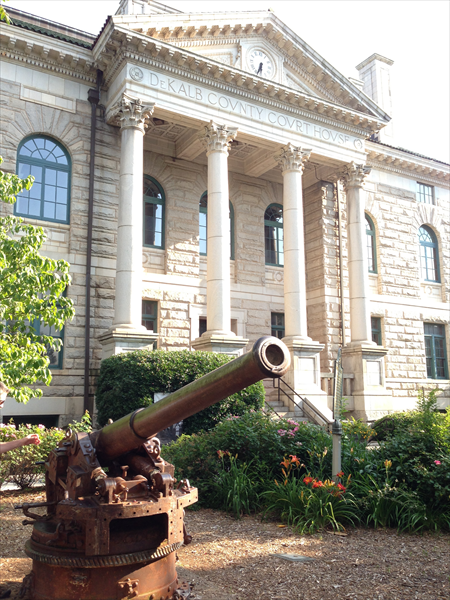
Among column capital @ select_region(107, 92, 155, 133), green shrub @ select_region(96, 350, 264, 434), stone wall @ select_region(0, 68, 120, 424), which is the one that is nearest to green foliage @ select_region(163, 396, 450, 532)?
green shrub @ select_region(96, 350, 264, 434)

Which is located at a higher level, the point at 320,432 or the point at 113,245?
the point at 113,245

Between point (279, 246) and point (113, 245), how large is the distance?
7.63 m

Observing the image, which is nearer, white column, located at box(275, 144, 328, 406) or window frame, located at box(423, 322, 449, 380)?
white column, located at box(275, 144, 328, 406)

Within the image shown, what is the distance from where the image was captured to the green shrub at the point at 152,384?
13.5 meters

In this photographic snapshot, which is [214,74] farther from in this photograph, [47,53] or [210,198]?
[47,53]

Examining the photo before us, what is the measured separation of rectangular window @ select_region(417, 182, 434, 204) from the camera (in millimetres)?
25622

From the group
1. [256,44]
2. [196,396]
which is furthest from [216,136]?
[196,396]

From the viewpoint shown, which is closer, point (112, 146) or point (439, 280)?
point (112, 146)

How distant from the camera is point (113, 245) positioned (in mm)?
16969

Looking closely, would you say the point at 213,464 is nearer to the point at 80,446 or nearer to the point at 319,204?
the point at 80,446

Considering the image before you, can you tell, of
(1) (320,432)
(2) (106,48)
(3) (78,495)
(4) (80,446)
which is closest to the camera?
(3) (78,495)

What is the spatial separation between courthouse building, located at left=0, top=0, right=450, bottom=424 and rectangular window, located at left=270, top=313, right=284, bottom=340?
0.05m

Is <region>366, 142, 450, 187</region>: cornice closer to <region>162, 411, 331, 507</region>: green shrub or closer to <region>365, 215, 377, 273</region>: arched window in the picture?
<region>365, 215, 377, 273</region>: arched window

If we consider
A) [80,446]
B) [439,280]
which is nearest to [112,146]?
[80,446]
